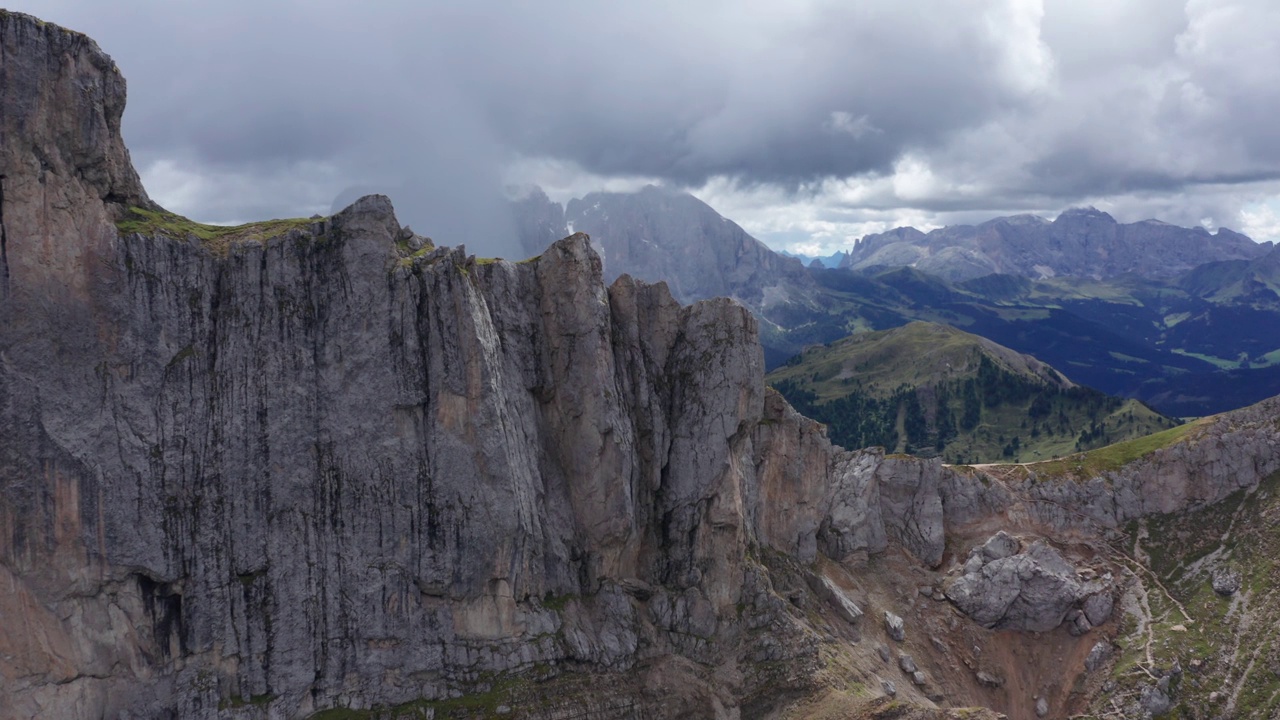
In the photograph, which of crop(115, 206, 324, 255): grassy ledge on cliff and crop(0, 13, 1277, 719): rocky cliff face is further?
crop(115, 206, 324, 255): grassy ledge on cliff

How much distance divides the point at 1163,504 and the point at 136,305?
506 feet

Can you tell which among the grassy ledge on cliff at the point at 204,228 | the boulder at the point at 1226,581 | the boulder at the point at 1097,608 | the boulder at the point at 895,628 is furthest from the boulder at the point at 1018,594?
the grassy ledge on cliff at the point at 204,228

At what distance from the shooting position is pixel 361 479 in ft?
263

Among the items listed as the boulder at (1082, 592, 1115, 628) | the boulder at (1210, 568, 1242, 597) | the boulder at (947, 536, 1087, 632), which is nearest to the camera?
the boulder at (1210, 568, 1242, 597)

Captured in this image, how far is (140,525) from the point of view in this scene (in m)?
72.5

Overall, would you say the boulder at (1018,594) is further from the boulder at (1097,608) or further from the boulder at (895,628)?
the boulder at (895,628)

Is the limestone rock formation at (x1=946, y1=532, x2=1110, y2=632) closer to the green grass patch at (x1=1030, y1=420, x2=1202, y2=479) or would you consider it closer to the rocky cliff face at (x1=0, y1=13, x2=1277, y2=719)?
the rocky cliff face at (x1=0, y1=13, x2=1277, y2=719)

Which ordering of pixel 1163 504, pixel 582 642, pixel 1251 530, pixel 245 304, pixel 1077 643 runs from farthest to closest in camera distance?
pixel 1163 504, pixel 1251 530, pixel 1077 643, pixel 582 642, pixel 245 304

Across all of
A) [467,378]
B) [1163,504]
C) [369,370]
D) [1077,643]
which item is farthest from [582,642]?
[1163,504]

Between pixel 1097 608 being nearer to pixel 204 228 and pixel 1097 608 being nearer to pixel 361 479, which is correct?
pixel 361 479

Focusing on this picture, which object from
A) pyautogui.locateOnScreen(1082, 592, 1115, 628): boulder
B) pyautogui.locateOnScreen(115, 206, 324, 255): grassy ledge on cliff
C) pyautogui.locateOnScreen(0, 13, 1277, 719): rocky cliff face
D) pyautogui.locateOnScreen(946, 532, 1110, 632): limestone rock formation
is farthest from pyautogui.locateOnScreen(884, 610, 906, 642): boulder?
pyautogui.locateOnScreen(115, 206, 324, 255): grassy ledge on cliff

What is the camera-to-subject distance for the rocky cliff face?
69688mm

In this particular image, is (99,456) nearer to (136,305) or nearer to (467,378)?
(136,305)

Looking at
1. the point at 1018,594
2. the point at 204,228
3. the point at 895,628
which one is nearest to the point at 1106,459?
the point at 1018,594
